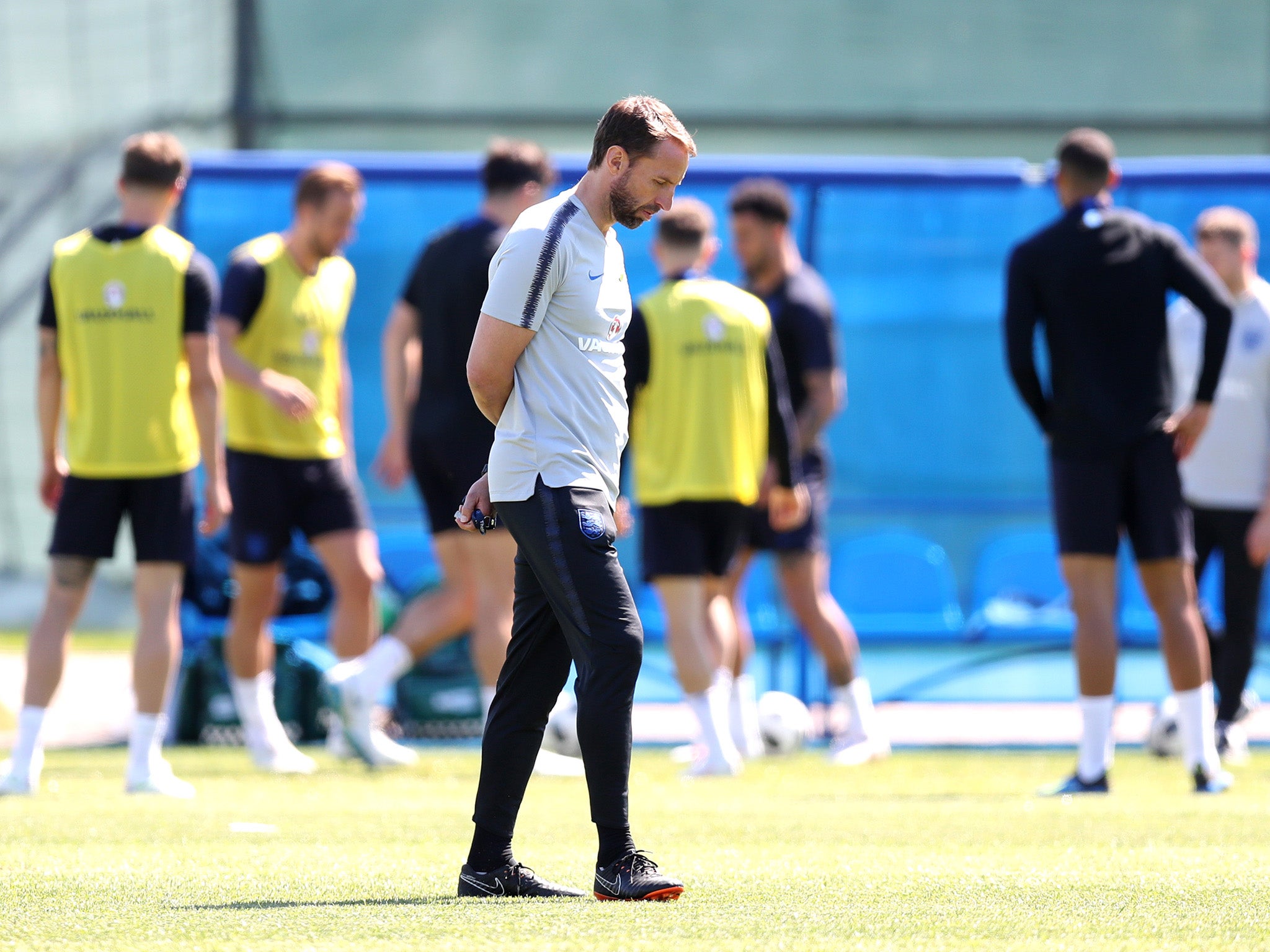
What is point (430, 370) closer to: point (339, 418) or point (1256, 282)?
point (339, 418)

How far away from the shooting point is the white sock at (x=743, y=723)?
304 inches

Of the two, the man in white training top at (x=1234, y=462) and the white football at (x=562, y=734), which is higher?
the man in white training top at (x=1234, y=462)

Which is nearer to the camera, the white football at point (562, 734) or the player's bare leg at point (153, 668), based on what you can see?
the player's bare leg at point (153, 668)

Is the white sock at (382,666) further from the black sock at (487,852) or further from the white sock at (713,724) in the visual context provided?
the black sock at (487,852)

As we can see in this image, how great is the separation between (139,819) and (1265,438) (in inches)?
191

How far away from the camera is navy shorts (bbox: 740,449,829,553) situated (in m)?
7.69

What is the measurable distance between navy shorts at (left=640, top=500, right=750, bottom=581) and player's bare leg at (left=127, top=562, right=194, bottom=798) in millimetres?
1801

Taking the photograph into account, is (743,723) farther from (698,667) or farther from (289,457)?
(289,457)

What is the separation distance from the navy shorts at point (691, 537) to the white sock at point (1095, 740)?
1567 millimetres

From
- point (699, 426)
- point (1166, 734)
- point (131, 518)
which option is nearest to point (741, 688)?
point (699, 426)

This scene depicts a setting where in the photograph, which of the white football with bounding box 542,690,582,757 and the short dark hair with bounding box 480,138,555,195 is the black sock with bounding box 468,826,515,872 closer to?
the short dark hair with bounding box 480,138,555,195

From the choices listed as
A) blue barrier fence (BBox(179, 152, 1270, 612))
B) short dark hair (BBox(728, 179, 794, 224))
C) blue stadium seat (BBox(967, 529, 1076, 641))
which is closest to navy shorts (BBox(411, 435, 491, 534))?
short dark hair (BBox(728, 179, 794, 224))

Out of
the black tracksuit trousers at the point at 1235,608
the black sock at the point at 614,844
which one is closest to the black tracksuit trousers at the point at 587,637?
the black sock at the point at 614,844

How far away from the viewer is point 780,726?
7.94 m
